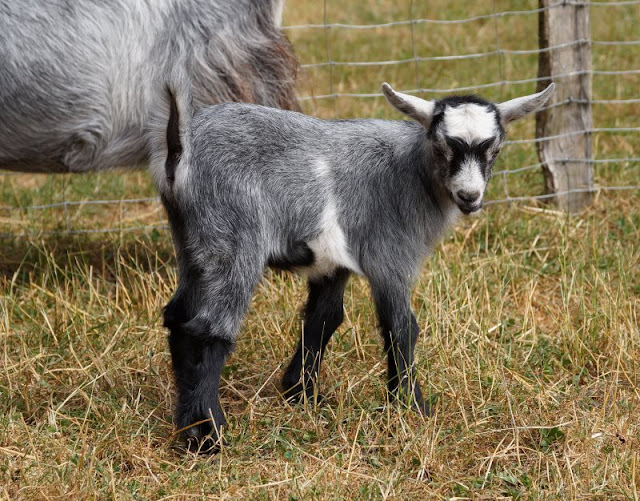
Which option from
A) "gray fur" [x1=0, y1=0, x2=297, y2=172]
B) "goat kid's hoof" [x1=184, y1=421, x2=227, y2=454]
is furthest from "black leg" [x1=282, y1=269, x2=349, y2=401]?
"gray fur" [x1=0, y1=0, x2=297, y2=172]

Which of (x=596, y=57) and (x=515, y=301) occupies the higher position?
(x=596, y=57)

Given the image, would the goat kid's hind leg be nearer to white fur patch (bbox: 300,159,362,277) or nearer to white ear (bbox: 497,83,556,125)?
white fur patch (bbox: 300,159,362,277)

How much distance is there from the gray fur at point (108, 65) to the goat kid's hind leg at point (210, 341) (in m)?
1.34

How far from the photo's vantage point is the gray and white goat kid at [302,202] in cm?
365

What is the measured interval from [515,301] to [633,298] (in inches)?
21.5

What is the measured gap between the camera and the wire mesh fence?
6.15m

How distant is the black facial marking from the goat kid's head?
0.54 metres

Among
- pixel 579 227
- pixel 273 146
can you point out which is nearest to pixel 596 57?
pixel 579 227

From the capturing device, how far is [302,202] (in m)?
3.74

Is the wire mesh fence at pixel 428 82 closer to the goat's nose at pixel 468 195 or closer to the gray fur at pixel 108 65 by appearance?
the gray fur at pixel 108 65

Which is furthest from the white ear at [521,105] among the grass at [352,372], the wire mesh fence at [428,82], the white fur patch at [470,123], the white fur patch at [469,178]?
the wire mesh fence at [428,82]

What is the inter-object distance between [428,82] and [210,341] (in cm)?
472

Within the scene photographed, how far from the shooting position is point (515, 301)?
16.5ft

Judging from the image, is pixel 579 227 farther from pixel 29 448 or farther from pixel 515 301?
pixel 29 448
